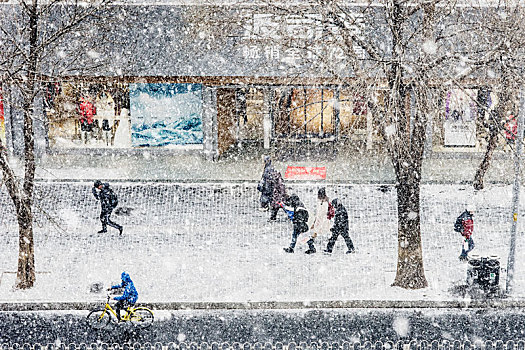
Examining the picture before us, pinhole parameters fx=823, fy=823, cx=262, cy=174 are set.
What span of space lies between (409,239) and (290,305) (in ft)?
8.89

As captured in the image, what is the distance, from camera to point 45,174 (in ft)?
70.7

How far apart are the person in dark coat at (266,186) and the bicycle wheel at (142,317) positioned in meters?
5.28

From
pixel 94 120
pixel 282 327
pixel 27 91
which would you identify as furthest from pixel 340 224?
pixel 94 120

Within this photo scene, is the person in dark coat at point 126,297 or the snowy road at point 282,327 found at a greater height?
the person in dark coat at point 126,297

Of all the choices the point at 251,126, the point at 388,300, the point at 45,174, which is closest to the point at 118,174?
the point at 45,174

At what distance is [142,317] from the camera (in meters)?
14.4

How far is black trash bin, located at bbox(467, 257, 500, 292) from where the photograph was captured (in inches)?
607

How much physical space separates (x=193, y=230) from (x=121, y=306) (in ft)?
14.3

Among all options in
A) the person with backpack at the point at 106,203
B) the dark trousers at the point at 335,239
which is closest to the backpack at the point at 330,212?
the dark trousers at the point at 335,239

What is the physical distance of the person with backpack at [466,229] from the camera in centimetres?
1652

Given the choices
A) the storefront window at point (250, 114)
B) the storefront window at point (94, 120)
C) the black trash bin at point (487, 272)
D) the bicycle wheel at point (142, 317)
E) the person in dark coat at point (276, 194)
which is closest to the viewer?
the bicycle wheel at point (142, 317)

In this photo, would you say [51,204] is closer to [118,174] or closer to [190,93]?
[118,174]

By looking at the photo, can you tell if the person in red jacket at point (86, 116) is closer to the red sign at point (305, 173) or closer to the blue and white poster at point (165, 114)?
the blue and white poster at point (165, 114)

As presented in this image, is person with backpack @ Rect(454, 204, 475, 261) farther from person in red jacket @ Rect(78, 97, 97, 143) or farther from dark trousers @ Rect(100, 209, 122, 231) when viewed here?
person in red jacket @ Rect(78, 97, 97, 143)
